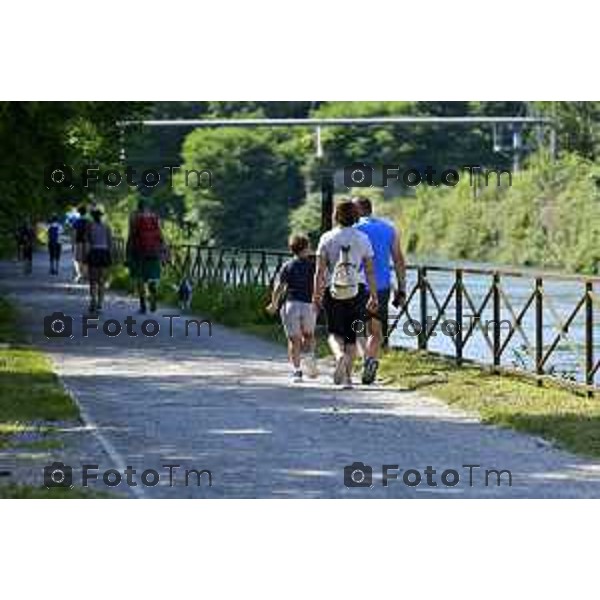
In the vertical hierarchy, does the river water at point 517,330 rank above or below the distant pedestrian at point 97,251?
below

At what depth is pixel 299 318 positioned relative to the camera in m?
15.4

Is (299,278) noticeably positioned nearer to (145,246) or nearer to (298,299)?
(298,299)

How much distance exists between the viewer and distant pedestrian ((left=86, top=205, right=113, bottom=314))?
22.7m

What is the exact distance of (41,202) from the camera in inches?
815

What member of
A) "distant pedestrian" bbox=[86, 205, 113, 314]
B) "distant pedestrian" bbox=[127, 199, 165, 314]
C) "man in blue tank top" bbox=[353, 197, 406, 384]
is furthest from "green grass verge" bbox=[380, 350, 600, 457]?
A: "distant pedestrian" bbox=[86, 205, 113, 314]

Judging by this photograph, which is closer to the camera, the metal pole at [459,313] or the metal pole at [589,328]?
the metal pole at [589,328]

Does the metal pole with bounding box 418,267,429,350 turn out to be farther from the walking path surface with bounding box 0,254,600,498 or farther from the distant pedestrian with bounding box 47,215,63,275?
the distant pedestrian with bounding box 47,215,63,275

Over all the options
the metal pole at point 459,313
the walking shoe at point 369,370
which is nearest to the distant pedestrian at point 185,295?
the metal pole at point 459,313

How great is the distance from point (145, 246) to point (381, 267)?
7974 millimetres

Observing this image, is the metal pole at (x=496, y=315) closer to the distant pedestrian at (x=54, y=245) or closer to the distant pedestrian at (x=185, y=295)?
the distant pedestrian at (x=185, y=295)

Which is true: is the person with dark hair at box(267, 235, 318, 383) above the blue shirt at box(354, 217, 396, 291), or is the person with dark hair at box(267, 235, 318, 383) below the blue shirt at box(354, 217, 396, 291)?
below

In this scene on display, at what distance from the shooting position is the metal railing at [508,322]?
15344 millimetres

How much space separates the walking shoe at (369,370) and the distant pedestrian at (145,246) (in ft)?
25.9

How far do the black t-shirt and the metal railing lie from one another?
1971 mm
